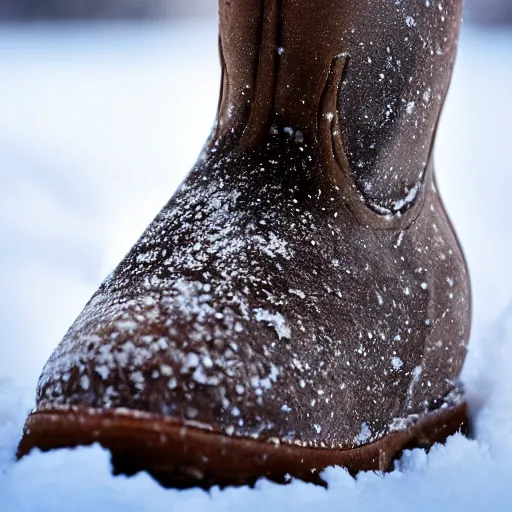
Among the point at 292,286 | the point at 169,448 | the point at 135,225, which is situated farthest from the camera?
the point at 135,225

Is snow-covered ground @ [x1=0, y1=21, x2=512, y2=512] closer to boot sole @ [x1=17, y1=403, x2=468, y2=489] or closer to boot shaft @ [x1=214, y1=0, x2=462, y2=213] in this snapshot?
boot sole @ [x1=17, y1=403, x2=468, y2=489]

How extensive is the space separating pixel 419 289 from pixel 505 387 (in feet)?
0.71

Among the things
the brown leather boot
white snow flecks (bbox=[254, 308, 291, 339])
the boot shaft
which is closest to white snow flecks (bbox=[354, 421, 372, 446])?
the brown leather boot

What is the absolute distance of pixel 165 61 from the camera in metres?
5.61

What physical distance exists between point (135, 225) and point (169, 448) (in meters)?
1.36

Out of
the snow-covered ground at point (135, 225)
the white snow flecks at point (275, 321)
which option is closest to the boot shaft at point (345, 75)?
the white snow flecks at point (275, 321)

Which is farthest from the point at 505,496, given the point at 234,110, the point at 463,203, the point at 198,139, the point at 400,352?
the point at 198,139

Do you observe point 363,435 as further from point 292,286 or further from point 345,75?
point 345,75

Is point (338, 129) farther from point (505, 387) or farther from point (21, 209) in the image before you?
point (21, 209)

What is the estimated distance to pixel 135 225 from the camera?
202 cm

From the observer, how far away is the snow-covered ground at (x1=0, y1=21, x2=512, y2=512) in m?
0.73

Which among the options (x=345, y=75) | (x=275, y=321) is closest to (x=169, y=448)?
(x=275, y=321)

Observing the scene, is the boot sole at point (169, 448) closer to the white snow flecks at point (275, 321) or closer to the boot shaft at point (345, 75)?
the white snow flecks at point (275, 321)

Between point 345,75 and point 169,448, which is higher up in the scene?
point 345,75
